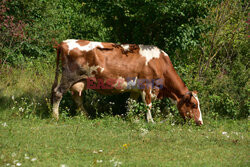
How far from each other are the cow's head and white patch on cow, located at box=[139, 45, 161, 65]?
1138 millimetres

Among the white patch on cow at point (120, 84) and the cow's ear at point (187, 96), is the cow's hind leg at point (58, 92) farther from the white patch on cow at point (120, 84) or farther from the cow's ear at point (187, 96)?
the cow's ear at point (187, 96)

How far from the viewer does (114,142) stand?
593cm

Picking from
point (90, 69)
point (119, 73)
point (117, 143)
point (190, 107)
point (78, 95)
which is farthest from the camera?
point (78, 95)

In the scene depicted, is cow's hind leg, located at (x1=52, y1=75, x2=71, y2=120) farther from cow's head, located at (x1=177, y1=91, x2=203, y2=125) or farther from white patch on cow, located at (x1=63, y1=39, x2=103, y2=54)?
cow's head, located at (x1=177, y1=91, x2=203, y2=125)

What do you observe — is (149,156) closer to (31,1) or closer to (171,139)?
(171,139)

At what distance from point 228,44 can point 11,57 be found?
23.2 feet

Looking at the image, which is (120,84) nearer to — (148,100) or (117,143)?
(148,100)

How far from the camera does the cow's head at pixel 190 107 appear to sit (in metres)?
7.88

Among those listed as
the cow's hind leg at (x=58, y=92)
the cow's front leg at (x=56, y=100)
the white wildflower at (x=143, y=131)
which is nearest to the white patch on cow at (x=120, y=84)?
the cow's hind leg at (x=58, y=92)

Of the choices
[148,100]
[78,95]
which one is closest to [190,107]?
[148,100]

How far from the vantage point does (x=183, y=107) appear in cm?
801

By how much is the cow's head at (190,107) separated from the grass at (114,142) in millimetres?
286

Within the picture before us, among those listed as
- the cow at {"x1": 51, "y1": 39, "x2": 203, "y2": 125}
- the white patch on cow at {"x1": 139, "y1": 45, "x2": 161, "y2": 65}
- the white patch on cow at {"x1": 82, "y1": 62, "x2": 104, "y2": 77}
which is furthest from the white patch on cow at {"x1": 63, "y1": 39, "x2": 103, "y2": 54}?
the white patch on cow at {"x1": 139, "y1": 45, "x2": 161, "y2": 65}

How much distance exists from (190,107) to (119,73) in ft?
5.79
